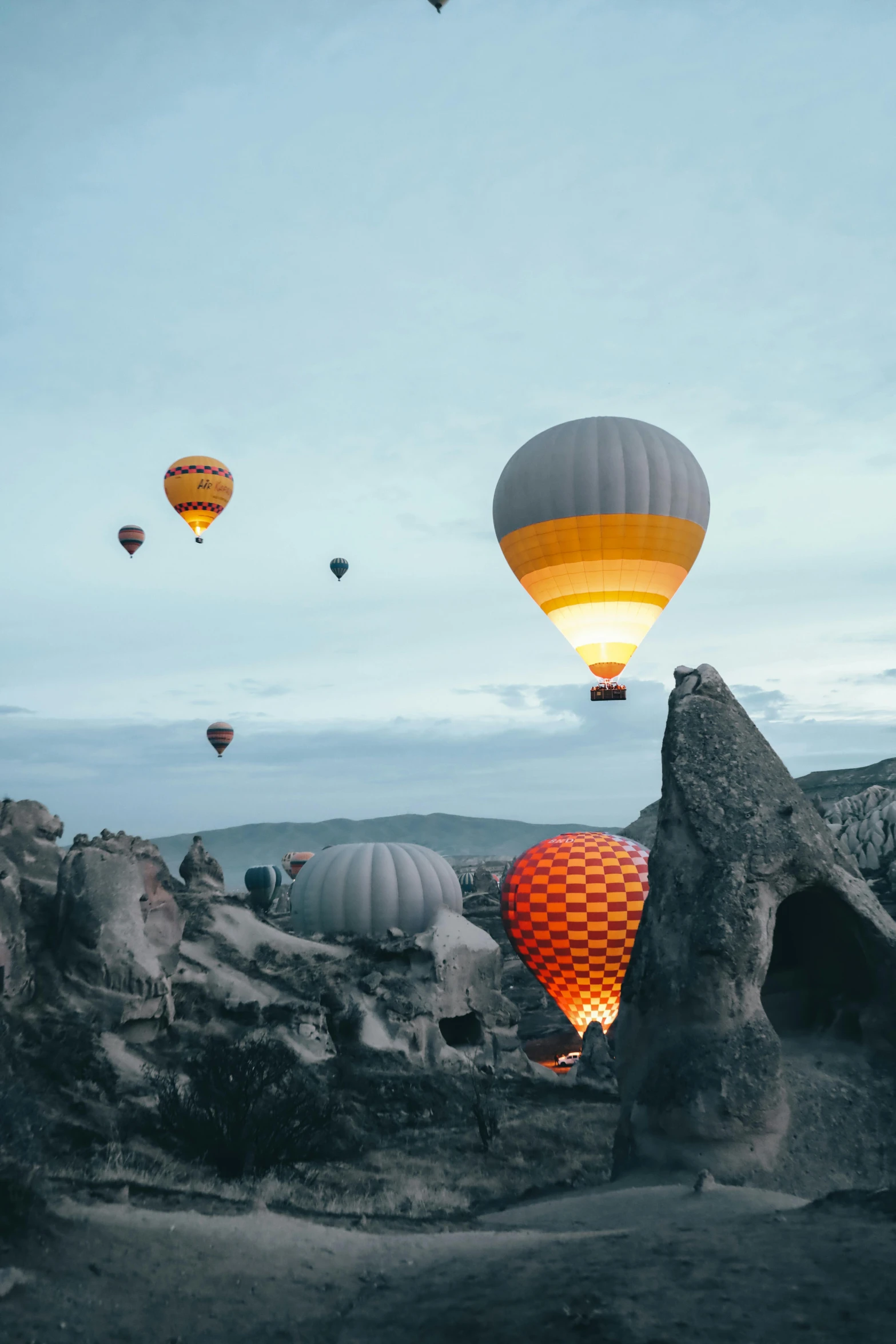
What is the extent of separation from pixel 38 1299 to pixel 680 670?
11872 mm

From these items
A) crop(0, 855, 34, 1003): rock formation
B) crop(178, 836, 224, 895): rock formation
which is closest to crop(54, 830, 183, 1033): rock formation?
crop(0, 855, 34, 1003): rock formation

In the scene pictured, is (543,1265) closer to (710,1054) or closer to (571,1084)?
(710,1054)

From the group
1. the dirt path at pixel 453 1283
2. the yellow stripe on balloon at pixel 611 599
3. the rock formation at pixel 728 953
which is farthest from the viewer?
the yellow stripe on balloon at pixel 611 599

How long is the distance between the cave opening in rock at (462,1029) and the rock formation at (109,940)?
9078mm

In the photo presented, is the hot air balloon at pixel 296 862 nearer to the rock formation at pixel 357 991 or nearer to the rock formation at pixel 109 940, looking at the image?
the rock formation at pixel 357 991

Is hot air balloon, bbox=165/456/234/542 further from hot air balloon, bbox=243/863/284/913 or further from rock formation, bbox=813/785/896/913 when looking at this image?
rock formation, bbox=813/785/896/913

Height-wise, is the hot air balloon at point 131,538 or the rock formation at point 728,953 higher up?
the hot air balloon at point 131,538

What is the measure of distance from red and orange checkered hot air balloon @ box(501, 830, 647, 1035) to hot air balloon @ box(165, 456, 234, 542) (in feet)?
99.0

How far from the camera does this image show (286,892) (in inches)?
3765

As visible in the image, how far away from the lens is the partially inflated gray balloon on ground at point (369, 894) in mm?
34500

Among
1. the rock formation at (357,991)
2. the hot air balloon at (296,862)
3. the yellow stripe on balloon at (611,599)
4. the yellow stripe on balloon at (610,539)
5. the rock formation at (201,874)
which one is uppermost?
the yellow stripe on balloon at (610,539)

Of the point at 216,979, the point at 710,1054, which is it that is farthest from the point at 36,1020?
the point at 710,1054

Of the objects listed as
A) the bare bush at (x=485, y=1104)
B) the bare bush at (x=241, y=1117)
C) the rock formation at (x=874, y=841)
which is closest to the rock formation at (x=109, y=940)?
the bare bush at (x=241, y=1117)

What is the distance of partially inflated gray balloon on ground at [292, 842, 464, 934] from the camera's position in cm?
3450
